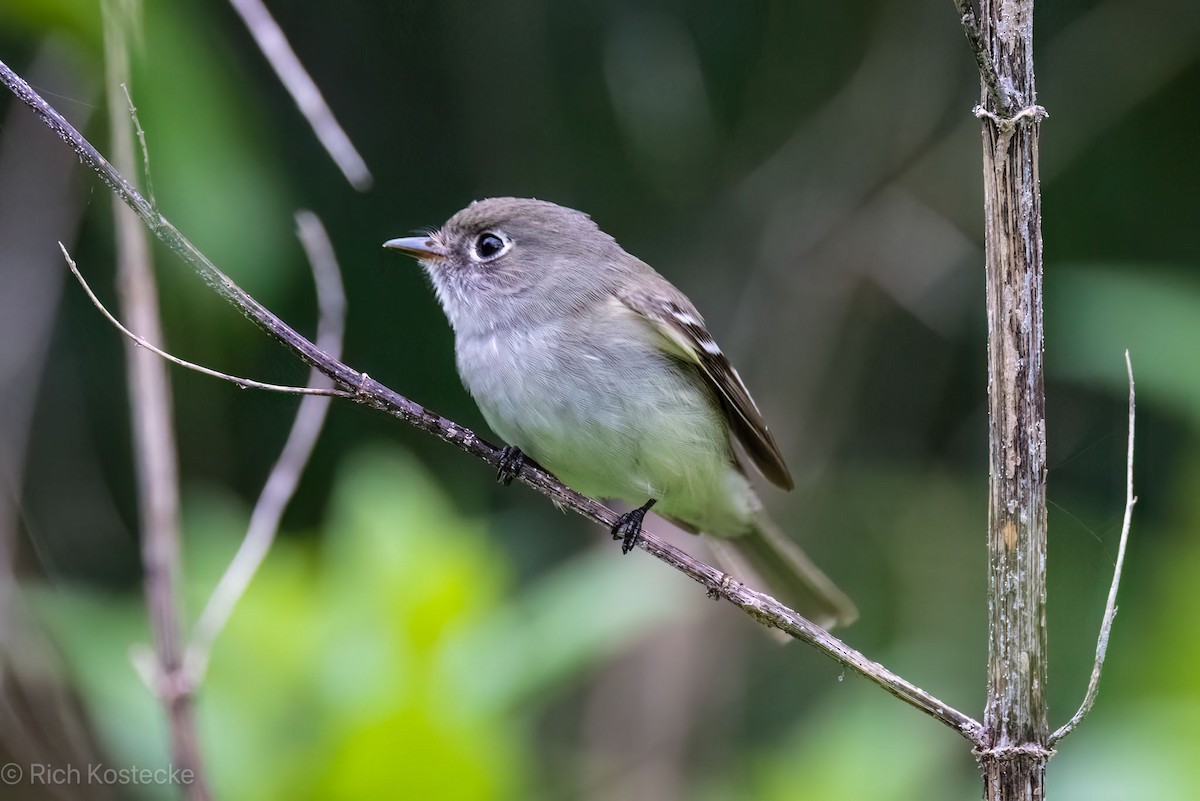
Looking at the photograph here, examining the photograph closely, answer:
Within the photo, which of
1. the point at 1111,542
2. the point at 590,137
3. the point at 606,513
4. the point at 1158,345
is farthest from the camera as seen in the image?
the point at 590,137

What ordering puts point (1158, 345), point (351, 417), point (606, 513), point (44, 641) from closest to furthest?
point (606, 513)
point (44, 641)
point (1158, 345)
point (351, 417)

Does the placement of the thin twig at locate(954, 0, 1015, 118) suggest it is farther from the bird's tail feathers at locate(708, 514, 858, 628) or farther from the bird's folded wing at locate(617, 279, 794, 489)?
the bird's tail feathers at locate(708, 514, 858, 628)

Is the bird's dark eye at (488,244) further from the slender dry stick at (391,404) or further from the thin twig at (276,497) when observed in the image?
the slender dry stick at (391,404)

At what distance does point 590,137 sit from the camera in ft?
17.2

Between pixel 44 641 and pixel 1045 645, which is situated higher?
pixel 1045 645

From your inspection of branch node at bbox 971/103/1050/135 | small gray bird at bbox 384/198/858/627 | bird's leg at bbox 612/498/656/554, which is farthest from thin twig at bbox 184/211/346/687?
branch node at bbox 971/103/1050/135

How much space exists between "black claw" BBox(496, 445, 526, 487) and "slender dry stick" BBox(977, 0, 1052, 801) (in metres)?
1.38

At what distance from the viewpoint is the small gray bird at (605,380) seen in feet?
10.7

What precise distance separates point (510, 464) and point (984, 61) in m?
1.65

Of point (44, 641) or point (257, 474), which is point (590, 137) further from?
point (44, 641)

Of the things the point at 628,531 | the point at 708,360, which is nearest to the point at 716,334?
the point at 708,360

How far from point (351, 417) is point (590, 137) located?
61.9 inches

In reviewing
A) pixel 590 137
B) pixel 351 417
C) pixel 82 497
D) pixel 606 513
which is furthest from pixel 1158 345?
pixel 82 497

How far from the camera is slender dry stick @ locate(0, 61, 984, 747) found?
213 cm
